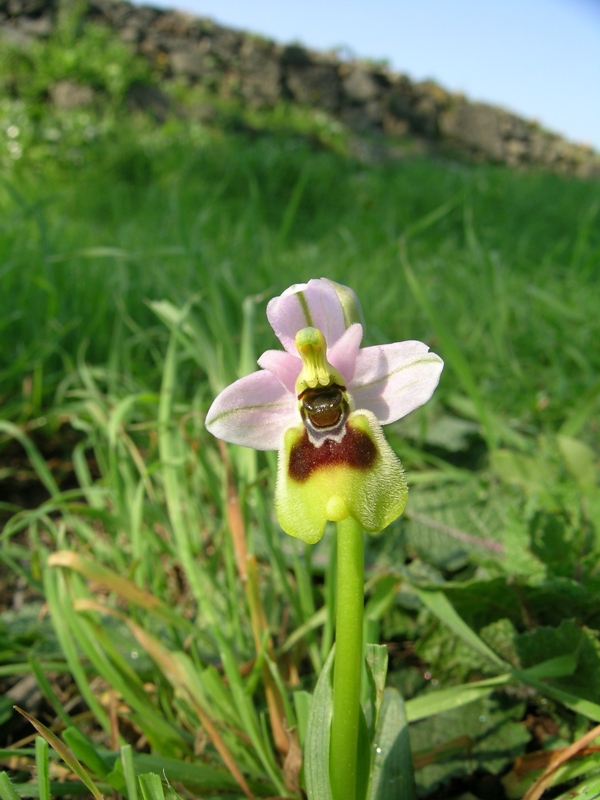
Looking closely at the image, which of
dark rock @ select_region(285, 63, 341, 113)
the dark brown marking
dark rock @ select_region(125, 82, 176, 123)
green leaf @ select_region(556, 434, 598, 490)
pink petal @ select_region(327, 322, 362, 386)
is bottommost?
green leaf @ select_region(556, 434, 598, 490)

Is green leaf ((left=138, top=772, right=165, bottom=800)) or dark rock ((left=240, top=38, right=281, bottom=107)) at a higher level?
dark rock ((left=240, top=38, right=281, bottom=107))

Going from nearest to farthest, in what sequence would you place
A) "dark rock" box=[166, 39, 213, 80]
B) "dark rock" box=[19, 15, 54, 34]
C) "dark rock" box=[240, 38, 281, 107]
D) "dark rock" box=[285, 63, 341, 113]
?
"dark rock" box=[19, 15, 54, 34], "dark rock" box=[166, 39, 213, 80], "dark rock" box=[240, 38, 281, 107], "dark rock" box=[285, 63, 341, 113]

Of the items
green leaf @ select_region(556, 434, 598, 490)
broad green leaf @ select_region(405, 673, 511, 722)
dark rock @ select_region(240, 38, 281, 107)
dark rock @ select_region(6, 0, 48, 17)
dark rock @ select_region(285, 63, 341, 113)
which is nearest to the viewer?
broad green leaf @ select_region(405, 673, 511, 722)

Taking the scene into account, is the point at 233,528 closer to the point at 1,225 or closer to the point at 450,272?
the point at 1,225

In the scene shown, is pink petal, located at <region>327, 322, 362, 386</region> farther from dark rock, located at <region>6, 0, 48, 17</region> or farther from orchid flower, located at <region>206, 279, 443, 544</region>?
dark rock, located at <region>6, 0, 48, 17</region>

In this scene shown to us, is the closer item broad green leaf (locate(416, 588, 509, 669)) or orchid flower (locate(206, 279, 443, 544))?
orchid flower (locate(206, 279, 443, 544))

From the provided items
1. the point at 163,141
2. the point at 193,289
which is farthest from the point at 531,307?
the point at 163,141

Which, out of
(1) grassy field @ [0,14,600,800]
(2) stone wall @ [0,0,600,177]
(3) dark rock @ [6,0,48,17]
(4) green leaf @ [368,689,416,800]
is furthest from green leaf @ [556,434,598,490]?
(3) dark rock @ [6,0,48,17]
